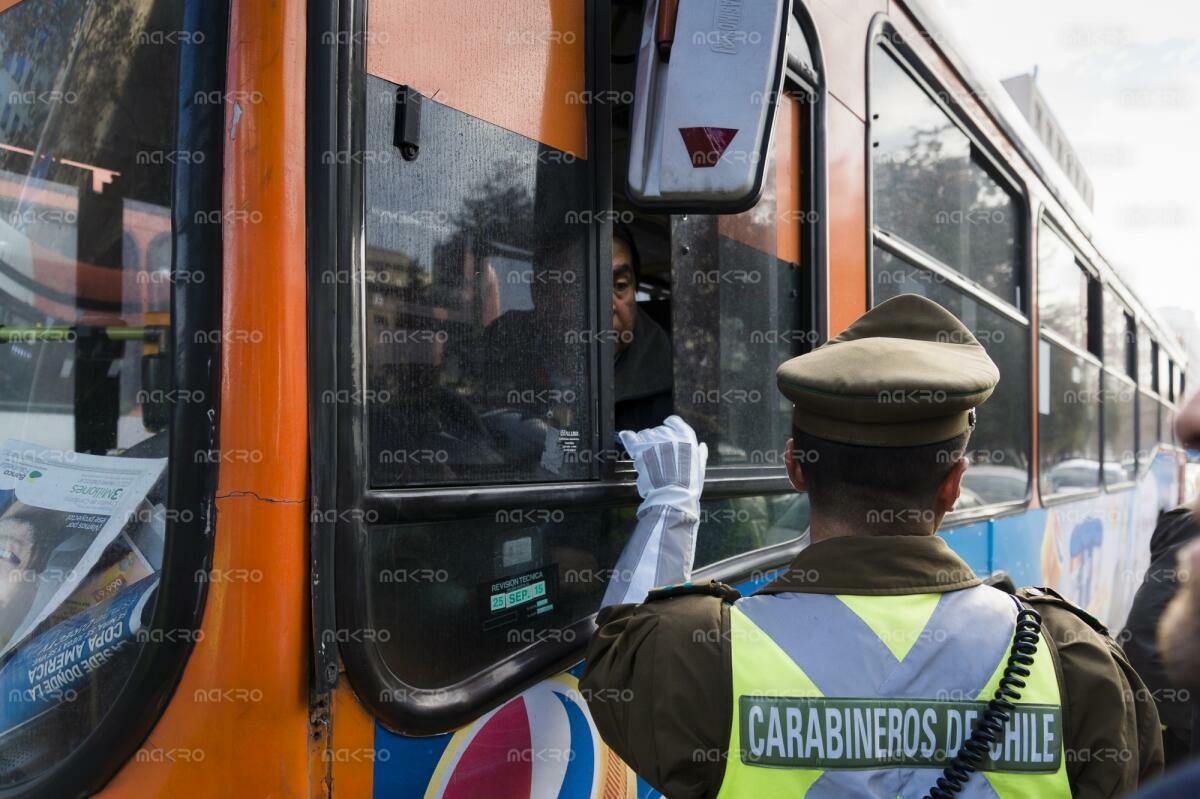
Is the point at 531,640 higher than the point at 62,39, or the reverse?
the point at 62,39

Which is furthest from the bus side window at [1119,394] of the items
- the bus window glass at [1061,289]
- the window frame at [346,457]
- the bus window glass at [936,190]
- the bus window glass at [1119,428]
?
the window frame at [346,457]

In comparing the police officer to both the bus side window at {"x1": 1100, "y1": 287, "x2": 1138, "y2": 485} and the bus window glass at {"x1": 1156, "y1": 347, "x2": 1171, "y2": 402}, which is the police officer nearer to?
the bus side window at {"x1": 1100, "y1": 287, "x2": 1138, "y2": 485}

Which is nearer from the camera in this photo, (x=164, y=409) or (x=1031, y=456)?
(x=164, y=409)

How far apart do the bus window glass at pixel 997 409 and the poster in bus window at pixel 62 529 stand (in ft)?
7.55

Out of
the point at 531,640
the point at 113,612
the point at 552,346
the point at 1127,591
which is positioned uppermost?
the point at 552,346

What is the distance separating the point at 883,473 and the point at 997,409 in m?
2.64

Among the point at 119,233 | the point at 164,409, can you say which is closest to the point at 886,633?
the point at 164,409

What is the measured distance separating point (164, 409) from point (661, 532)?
0.80m

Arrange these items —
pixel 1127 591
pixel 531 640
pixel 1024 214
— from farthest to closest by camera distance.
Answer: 1. pixel 1127 591
2. pixel 1024 214
3. pixel 531 640

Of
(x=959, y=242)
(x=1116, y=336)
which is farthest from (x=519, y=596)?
(x=1116, y=336)

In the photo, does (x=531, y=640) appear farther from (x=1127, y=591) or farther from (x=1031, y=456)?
(x=1127, y=591)

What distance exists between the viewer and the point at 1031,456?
4023 mm

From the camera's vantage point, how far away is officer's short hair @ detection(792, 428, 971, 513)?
1.24 metres

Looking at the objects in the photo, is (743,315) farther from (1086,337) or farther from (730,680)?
(1086,337)
